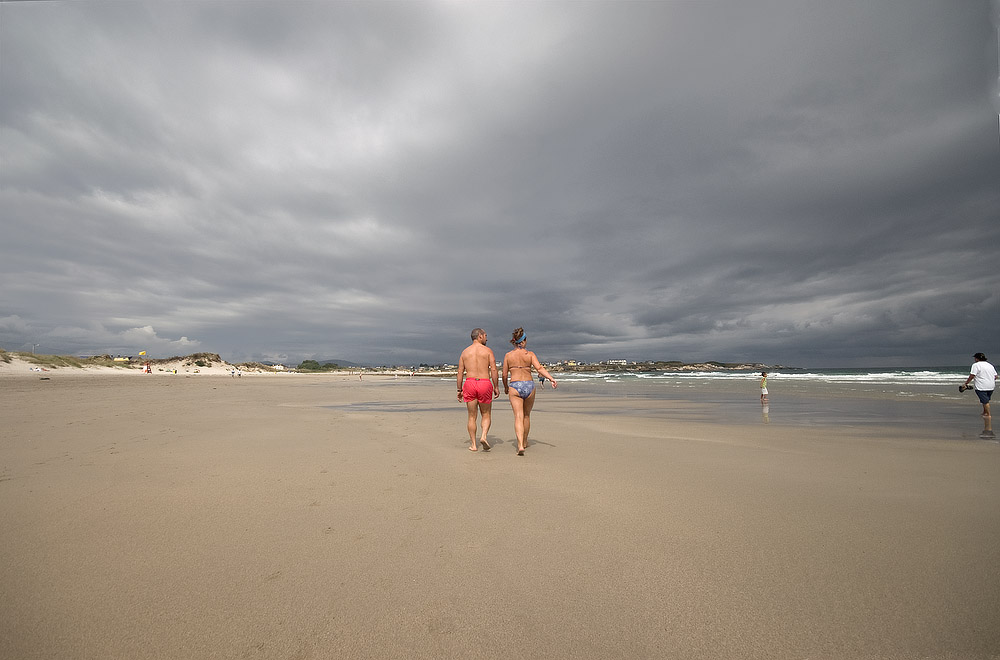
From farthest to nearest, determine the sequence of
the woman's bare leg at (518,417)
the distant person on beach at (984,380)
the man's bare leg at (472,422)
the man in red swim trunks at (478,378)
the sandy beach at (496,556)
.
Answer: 1. the distant person on beach at (984,380)
2. the man in red swim trunks at (478,378)
3. the man's bare leg at (472,422)
4. the woman's bare leg at (518,417)
5. the sandy beach at (496,556)

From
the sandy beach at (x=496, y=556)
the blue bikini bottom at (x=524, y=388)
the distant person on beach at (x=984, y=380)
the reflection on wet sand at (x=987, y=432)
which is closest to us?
the sandy beach at (x=496, y=556)

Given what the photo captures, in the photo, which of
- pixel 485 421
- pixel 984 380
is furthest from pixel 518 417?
pixel 984 380

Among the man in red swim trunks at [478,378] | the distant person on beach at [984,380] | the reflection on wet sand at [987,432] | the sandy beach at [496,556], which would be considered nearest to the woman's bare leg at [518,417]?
the man in red swim trunks at [478,378]

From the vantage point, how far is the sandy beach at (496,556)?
7.70 feet

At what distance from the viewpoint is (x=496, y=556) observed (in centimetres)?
332

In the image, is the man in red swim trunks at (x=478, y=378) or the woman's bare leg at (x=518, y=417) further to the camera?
the man in red swim trunks at (x=478, y=378)

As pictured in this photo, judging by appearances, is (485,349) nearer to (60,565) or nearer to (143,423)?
(60,565)

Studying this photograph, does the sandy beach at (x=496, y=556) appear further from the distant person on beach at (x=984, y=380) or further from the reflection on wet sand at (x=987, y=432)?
the distant person on beach at (x=984, y=380)

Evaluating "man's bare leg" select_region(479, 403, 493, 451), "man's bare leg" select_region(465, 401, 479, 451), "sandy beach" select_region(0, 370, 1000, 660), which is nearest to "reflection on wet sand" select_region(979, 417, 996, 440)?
"sandy beach" select_region(0, 370, 1000, 660)

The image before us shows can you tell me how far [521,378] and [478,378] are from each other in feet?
2.70

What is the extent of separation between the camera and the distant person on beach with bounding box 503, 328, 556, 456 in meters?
7.83

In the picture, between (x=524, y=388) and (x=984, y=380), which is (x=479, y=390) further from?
(x=984, y=380)

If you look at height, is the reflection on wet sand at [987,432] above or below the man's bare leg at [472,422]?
below

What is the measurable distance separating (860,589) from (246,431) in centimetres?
1024
